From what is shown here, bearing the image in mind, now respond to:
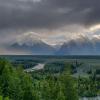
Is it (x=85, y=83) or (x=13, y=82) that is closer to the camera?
(x=13, y=82)

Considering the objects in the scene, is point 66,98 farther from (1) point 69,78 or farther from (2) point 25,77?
(2) point 25,77

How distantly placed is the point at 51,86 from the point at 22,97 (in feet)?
27.5

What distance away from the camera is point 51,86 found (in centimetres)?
7412

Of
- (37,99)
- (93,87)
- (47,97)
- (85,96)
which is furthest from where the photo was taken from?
(93,87)

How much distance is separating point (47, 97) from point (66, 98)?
13.2ft

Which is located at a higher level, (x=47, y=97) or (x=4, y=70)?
(x=4, y=70)

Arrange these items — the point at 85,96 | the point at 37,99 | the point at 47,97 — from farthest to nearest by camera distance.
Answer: the point at 85,96, the point at 47,97, the point at 37,99

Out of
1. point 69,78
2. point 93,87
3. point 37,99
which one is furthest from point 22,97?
point 93,87

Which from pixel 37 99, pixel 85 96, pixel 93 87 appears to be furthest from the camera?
pixel 93 87

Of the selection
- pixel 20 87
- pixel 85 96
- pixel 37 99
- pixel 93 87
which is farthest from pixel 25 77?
pixel 93 87

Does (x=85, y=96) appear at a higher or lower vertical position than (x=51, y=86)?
lower

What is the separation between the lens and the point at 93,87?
16462cm

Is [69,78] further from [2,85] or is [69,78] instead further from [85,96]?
[85,96]

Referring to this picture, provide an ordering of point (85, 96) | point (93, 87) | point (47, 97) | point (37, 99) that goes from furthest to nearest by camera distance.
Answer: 1. point (93, 87)
2. point (85, 96)
3. point (47, 97)
4. point (37, 99)
